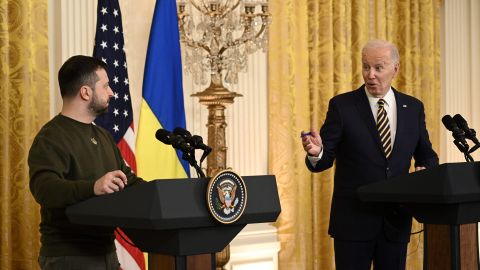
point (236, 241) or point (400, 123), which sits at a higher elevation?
point (400, 123)

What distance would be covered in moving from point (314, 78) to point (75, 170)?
365 centimetres

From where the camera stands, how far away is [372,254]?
3.86 metres

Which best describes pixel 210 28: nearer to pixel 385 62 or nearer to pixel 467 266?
pixel 385 62

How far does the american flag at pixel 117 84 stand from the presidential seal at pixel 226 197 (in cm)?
231

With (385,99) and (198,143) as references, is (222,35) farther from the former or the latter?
(198,143)

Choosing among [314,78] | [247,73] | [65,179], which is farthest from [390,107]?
[314,78]

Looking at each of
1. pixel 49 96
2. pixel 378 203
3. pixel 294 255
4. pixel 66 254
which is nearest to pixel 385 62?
pixel 378 203

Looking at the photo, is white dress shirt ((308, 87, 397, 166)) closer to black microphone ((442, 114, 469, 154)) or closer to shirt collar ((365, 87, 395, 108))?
shirt collar ((365, 87, 395, 108))

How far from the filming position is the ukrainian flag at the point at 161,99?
5.23 metres

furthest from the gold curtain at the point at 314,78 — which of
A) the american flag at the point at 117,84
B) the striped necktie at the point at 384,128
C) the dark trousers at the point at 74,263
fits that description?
the dark trousers at the point at 74,263

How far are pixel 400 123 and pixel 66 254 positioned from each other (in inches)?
73.3

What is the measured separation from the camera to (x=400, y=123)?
3.92 metres

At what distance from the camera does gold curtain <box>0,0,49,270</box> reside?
15.0ft

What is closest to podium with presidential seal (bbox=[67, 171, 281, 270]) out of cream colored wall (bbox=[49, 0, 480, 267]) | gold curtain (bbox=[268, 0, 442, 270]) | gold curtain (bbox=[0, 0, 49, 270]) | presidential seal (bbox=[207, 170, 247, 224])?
presidential seal (bbox=[207, 170, 247, 224])
